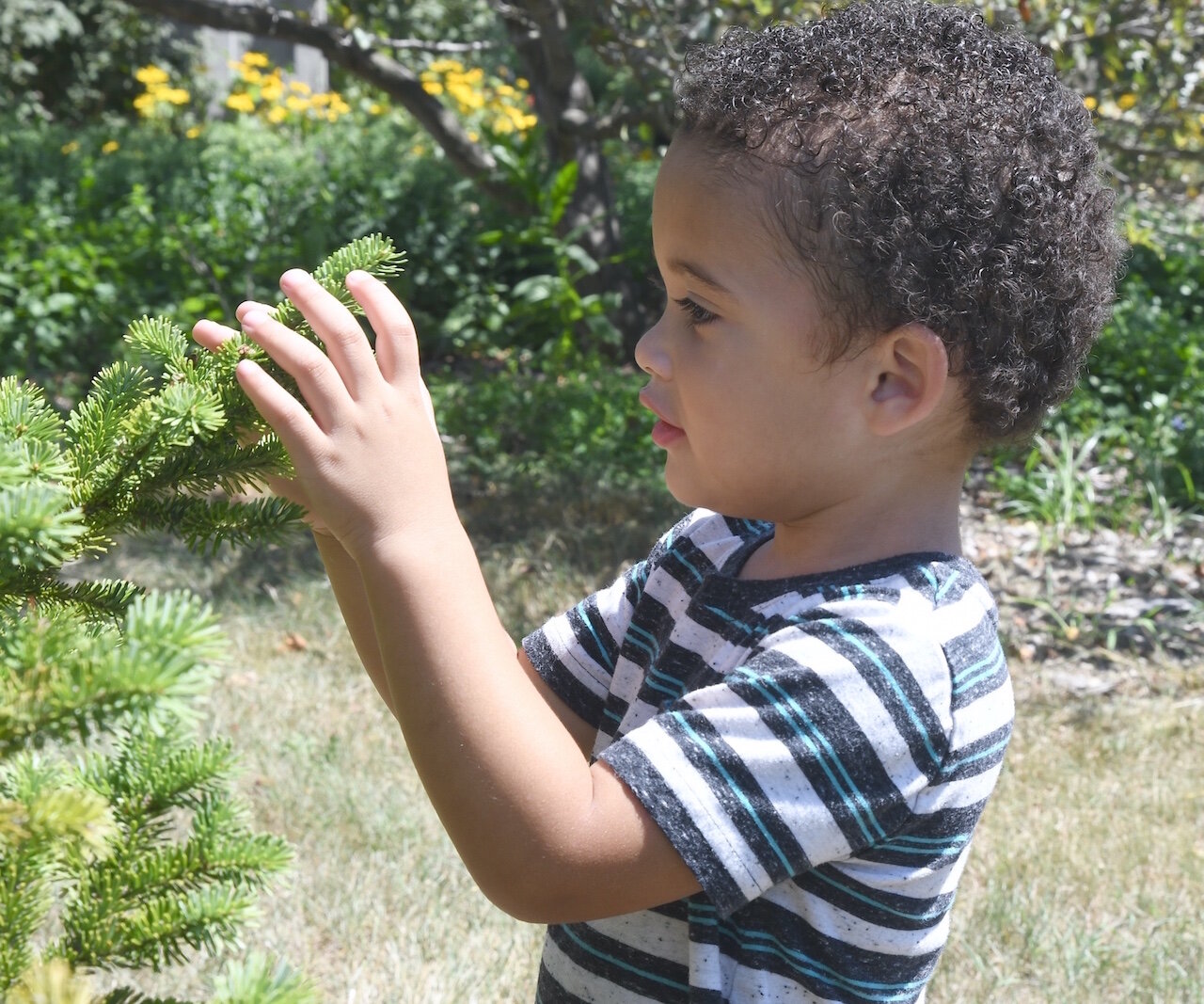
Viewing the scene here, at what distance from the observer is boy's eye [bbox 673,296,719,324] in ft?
4.41

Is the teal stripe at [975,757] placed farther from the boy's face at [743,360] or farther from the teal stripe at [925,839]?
the boy's face at [743,360]

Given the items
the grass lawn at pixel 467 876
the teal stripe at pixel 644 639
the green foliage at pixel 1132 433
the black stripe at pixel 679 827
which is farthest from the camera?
the green foliage at pixel 1132 433

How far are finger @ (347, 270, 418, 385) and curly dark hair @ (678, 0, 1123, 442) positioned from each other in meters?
0.45

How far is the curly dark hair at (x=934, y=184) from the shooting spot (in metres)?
1.31

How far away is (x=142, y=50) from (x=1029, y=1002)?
43.0 feet

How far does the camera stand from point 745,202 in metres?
1.32

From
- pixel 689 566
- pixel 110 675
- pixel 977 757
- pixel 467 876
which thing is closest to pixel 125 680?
pixel 110 675

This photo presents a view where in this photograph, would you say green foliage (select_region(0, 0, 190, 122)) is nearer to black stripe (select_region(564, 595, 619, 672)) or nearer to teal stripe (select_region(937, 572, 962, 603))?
black stripe (select_region(564, 595, 619, 672))

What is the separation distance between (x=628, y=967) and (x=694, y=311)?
751 millimetres

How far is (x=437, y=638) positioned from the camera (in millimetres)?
1086

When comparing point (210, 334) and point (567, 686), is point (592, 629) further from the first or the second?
point (210, 334)

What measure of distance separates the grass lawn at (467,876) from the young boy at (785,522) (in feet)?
3.90

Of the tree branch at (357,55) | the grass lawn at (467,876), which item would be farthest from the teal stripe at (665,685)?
the tree branch at (357,55)

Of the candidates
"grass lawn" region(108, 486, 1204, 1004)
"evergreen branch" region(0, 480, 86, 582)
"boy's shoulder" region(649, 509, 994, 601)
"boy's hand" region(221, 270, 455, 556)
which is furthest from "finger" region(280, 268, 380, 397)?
"grass lawn" region(108, 486, 1204, 1004)
